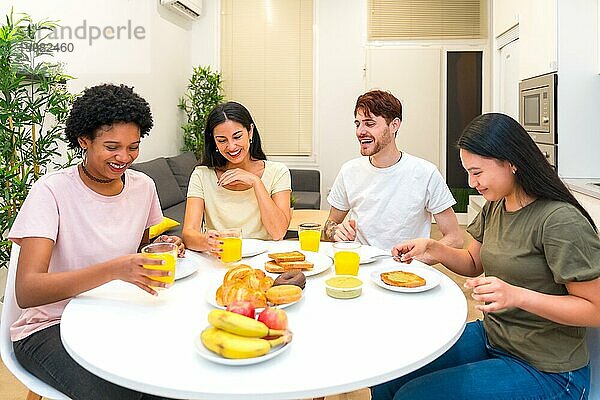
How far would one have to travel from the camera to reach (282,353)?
112cm

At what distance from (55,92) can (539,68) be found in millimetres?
3128

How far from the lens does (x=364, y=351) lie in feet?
3.72

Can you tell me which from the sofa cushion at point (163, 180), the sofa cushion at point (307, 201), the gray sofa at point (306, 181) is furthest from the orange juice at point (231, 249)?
the gray sofa at point (306, 181)

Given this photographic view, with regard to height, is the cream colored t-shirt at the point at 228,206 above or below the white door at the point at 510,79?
below

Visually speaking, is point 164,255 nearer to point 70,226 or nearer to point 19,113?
point 70,226

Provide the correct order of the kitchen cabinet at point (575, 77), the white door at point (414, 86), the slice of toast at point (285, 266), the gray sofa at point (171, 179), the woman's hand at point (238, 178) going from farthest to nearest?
the white door at point (414, 86)
the gray sofa at point (171, 179)
the kitchen cabinet at point (575, 77)
the woman's hand at point (238, 178)
the slice of toast at point (285, 266)

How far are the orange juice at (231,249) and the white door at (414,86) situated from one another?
492cm

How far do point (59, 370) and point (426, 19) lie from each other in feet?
19.2

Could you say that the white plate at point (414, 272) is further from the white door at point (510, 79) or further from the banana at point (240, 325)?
the white door at point (510, 79)

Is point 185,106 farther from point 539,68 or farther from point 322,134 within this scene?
point 539,68

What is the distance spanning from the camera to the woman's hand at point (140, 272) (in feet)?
4.45

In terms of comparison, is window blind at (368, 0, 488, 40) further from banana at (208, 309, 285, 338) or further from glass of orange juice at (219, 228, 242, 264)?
banana at (208, 309, 285, 338)

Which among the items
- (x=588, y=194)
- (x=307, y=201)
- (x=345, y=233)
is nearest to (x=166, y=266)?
(x=345, y=233)

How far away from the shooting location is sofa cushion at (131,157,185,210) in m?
4.85
